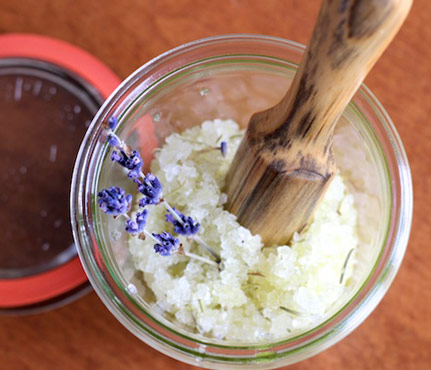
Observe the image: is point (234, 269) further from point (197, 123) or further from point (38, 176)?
point (38, 176)

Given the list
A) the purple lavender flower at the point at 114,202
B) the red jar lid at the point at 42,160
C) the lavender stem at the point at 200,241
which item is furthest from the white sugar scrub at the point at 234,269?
the red jar lid at the point at 42,160

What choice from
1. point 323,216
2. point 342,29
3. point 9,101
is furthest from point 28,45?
point 342,29

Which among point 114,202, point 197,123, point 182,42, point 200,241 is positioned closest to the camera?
point 114,202

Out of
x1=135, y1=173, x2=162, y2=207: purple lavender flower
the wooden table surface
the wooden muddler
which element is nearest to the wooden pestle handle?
the wooden muddler

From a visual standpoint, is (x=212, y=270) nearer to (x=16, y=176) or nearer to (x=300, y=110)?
(x=300, y=110)

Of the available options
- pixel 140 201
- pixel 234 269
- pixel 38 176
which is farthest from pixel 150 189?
pixel 38 176

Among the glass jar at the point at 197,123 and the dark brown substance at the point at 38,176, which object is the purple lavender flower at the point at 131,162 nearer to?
the glass jar at the point at 197,123

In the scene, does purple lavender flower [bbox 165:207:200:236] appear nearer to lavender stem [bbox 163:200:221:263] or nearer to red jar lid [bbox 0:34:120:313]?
lavender stem [bbox 163:200:221:263]

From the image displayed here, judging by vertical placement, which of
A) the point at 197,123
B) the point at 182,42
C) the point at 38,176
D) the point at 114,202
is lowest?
the point at 114,202
